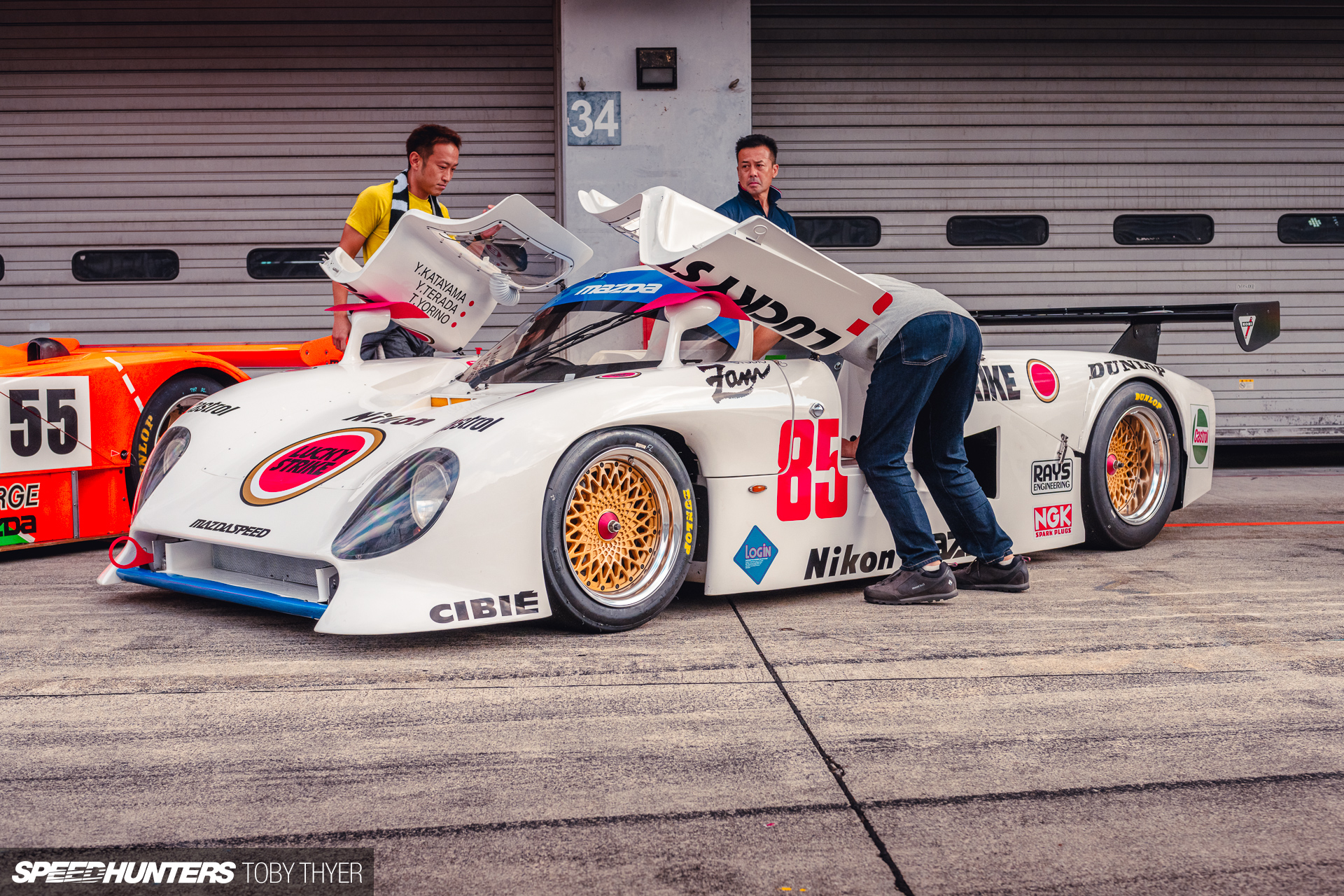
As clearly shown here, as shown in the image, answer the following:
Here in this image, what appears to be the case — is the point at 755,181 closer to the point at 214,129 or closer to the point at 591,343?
the point at 591,343

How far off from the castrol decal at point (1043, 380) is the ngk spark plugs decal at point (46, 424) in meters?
3.94

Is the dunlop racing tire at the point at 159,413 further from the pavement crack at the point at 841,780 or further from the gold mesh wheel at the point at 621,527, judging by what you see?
the pavement crack at the point at 841,780

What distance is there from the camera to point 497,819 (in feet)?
6.40

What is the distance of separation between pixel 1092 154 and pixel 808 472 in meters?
5.77

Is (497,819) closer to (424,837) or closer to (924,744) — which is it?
(424,837)

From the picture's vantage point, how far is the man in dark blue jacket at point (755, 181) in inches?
181

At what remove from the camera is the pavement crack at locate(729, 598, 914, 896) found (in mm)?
1729

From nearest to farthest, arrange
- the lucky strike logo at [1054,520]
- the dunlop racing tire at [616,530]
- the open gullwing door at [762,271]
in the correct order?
the dunlop racing tire at [616,530]
the open gullwing door at [762,271]
the lucky strike logo at [1054,520]

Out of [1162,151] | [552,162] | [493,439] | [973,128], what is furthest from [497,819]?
[1162,151]

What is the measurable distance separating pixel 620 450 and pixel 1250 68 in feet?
24.3

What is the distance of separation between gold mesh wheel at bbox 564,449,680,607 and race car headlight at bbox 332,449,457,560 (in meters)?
0.37

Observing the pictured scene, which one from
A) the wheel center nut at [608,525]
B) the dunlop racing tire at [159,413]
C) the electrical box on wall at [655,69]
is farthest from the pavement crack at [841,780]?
the electrical box on wall at [655,69]

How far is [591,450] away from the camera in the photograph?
319 cm

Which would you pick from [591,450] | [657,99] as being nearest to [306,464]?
[591,450]
